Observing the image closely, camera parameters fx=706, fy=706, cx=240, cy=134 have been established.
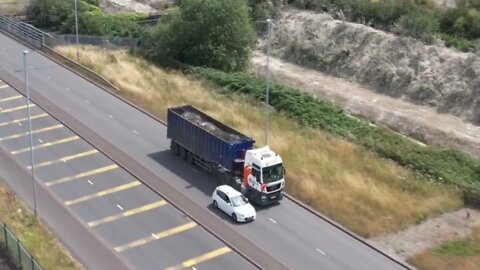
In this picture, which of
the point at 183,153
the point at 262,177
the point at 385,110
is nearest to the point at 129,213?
the point at 262,177

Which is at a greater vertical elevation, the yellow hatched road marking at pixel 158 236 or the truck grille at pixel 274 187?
the truck grille at pixel 274 187

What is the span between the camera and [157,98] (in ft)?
184

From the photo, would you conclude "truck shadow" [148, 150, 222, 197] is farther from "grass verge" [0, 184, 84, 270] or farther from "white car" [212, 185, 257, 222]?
"grass verge" [0, 184, 84, 270]

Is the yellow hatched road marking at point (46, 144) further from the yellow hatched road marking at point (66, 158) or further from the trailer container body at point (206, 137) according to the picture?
the trailer container body at point (206, 137)

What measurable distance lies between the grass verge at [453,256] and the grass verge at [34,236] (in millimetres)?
16753

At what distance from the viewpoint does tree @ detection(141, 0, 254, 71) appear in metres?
63.4

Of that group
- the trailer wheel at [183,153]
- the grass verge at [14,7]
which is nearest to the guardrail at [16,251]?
the trailer wheel at [183,153]

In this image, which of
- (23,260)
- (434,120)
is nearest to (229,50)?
(434,120)

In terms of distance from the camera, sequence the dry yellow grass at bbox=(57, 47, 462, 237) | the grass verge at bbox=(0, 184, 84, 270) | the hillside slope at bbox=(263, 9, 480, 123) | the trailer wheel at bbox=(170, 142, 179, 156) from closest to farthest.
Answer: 1. the grass verge at bbox=(0, 184, 84, 270)
2. the dry yellow grass at bbox=(57, 47, 462, 237)
3. the trailer wheel at bbox=(170, 142, 179, 156)
4. the hillside slope at bbox=(263, 9, 480, 123)

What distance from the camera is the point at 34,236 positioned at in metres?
35.7

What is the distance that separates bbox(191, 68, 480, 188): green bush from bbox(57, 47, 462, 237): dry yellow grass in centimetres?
109

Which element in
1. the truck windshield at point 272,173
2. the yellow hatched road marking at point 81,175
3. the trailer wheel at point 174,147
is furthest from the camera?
the trailer wheel at point 174,147

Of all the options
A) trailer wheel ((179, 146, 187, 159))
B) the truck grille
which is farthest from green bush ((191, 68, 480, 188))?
trailer wheel ((179, 146, 187, 159))

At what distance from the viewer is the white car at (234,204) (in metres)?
37.6
